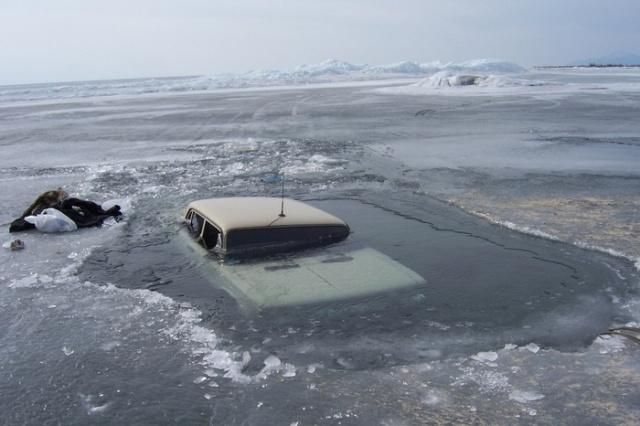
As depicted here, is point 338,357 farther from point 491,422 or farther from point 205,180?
point 205,180

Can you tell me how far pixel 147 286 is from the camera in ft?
18.9

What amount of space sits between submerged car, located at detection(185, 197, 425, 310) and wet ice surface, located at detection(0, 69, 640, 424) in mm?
219

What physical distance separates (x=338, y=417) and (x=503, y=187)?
7311mm

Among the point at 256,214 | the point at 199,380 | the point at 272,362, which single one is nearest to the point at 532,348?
the point at 272,362

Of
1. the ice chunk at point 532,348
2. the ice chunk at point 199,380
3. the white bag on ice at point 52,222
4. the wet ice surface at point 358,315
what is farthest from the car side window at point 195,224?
the ice chunk at point 532,348

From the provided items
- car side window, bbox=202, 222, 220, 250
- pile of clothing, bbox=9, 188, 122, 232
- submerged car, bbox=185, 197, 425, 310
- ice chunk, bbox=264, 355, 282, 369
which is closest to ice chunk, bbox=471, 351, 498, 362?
submerged car, bbox=185, 197, 425, 310

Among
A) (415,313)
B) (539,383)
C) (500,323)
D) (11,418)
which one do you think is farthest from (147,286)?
(539,383)

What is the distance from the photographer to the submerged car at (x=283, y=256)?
5402 mm

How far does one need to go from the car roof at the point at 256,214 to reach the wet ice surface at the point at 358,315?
0.55 m

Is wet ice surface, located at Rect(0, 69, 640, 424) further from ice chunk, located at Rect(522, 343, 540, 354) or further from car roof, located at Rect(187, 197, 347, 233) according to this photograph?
car roof, located at Rect(187, 197, 347, 233)

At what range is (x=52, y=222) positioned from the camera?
7711mm

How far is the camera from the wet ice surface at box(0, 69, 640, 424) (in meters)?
3.61

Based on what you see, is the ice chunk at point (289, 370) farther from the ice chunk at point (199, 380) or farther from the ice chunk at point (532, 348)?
the ice chunk at point (532, 348)

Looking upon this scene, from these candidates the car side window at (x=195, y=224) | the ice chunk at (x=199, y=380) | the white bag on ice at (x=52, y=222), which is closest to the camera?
the ice chunk at (x=199, y=380)
